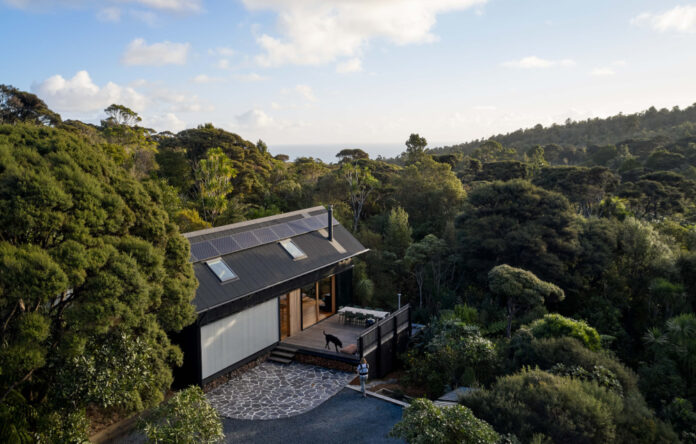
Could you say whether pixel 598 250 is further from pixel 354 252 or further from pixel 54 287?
pixel 54 287

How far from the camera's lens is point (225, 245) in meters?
14.7

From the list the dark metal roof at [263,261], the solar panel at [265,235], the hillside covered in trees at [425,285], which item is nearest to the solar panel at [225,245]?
the dark metal roof at [263,261]

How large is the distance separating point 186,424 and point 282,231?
9.77m

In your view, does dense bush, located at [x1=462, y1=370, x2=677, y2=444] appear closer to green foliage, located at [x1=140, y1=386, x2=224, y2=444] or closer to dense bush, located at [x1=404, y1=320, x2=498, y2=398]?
dense bush, located at [x1=404, y1=320, x2=498, y2=398]

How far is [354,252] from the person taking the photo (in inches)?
768

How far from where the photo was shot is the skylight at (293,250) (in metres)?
16.7

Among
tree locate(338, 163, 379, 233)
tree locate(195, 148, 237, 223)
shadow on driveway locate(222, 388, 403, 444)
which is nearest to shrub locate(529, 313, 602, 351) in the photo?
shadow on driveway locate(222, 388, 403, 444)

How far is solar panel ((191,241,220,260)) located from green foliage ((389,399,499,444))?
26.4ft

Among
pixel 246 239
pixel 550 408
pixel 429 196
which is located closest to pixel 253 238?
pixel 246 239

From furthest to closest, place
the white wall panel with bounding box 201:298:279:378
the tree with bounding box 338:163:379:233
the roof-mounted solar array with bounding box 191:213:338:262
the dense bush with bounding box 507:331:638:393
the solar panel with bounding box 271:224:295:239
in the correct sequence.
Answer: the tree with bounding box 338:163:379:233
the solar panel with bounding box 271:224:295:239
the roof-mounted solar array with bounding box 191:213:338:262
the white wall panel with bounding box 201:298:279:378
the dense bush with bounding box 507:331:638:393

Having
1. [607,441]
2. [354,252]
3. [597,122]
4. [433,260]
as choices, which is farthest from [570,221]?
[597,122]

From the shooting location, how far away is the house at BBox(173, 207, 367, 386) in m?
12.7

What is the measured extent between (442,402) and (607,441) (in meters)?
4.28

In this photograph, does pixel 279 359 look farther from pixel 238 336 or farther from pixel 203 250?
pixel 203 250
